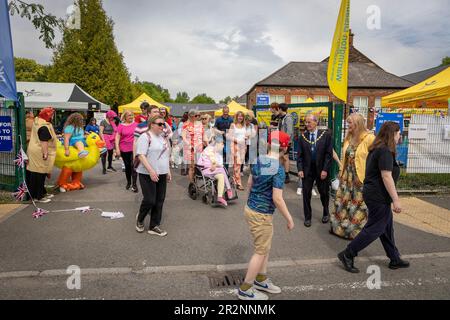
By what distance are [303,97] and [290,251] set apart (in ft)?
138

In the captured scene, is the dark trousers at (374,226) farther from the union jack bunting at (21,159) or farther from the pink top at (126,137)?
the union jack bunting at (21,159)

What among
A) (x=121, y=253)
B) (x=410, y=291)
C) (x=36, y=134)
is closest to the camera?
(x=410, y=291)

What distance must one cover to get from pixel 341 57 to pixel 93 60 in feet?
119

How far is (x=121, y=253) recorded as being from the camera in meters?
4.64

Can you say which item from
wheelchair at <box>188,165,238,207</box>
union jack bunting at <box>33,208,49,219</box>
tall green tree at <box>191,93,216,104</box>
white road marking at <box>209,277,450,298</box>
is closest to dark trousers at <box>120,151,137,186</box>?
wheelchair at <box>188,165,238,207</box>

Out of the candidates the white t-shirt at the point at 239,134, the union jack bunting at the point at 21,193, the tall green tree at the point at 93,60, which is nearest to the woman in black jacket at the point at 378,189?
the white t-shirt at the point at 239,134

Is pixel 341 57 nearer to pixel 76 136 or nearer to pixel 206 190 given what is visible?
pixel 206 190

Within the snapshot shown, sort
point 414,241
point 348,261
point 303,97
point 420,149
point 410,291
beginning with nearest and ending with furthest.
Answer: point 410,291
point 348,261
point 414,241
point 420,149
point 303,97

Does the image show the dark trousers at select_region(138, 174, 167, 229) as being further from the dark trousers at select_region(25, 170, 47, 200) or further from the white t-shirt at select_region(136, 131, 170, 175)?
the dark trousers at select_region(25, 170, 47, 200)

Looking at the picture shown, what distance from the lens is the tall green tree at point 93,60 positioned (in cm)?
3788

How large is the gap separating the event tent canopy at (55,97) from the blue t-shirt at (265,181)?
21.5 meters

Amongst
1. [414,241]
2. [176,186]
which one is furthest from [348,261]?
[176,186]

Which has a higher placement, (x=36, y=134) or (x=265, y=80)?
(x=265, y=80)

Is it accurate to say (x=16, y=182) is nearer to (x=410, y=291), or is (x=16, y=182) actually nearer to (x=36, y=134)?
(x=36, y=134)
